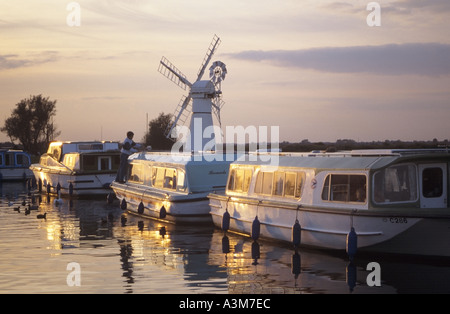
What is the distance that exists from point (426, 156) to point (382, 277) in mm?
4403

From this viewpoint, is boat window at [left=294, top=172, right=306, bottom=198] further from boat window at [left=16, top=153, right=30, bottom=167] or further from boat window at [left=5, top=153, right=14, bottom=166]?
boat window at [left=16, top=153, right=30, bottom=167]

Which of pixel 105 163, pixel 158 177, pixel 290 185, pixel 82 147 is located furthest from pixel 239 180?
pixel 82 147

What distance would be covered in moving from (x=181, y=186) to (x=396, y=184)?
11.8 meters

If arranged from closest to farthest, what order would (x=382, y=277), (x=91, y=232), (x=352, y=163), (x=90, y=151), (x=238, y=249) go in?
(x=382, y=277), (x=352, y=163), (x=238, y=249), (x=91, y=232), (x=90, y=151)

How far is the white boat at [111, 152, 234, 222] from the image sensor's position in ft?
96.2

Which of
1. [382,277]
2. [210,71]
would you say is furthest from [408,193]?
[210,71]

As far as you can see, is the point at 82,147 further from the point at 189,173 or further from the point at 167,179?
the point at 189,173

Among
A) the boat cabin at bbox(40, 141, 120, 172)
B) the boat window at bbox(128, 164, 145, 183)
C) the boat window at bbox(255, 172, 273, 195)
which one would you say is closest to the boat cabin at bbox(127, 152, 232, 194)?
the boat window at bbox(128, 164, 145, 183)

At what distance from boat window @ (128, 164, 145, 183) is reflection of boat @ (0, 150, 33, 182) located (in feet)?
103

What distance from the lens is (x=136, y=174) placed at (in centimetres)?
3700

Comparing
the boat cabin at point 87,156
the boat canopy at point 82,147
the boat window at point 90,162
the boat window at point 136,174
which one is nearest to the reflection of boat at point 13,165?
the boat cabin at point 87,156
